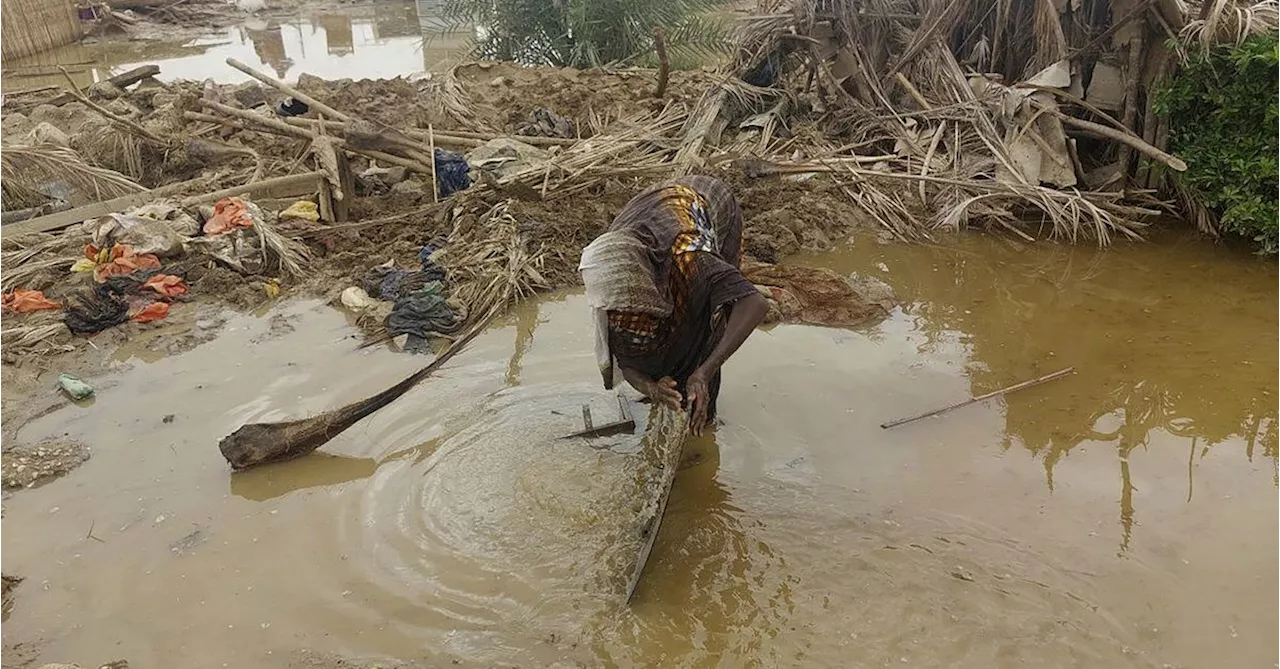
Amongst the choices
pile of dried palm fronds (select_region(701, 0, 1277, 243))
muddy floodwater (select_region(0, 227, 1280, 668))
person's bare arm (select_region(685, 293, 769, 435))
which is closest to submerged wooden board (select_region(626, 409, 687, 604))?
muddy floodwater (select_region(0, 227, 1280, 668))

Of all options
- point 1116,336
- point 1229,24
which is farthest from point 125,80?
point 1229,24

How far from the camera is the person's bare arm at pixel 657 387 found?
118 inches

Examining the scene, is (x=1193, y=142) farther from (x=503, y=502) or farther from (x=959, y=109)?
(x=503, y=502)


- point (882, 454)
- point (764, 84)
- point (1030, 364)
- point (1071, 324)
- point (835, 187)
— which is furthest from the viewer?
point (764, 84)

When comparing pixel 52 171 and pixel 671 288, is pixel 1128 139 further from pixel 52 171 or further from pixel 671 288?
pixel 52 171

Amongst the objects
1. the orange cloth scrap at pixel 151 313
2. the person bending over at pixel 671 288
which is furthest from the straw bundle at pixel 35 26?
the person bending over at pixel 671 288

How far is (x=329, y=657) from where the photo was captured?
2.77 metres

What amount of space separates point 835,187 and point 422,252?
3.10m

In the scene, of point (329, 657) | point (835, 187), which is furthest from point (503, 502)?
point (835, 187)

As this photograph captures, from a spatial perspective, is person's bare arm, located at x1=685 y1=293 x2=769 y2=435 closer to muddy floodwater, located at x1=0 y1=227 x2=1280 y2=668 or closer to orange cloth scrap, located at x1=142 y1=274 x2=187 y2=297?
muddy floodwater, located at x1=0 y1=227 x2=1280 y2=668

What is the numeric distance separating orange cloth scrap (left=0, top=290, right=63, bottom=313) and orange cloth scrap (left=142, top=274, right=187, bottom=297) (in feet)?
1.68

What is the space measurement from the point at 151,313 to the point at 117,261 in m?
0.68

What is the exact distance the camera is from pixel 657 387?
306 centimetres

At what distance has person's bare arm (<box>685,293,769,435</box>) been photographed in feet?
9.53
